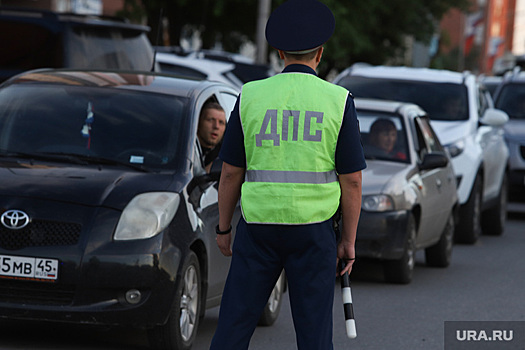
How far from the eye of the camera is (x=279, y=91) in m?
4.80

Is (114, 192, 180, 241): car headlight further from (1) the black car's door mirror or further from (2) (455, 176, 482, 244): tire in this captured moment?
(2) (455, 176, 482, 244): tire

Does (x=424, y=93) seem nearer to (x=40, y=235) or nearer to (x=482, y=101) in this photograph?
(x=482, y=101)

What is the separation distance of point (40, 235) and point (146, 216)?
1.85 feet

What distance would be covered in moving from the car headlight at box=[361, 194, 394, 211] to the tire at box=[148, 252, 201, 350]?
11.2ft

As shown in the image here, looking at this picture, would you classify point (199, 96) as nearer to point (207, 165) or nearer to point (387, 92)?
point (207, 165)

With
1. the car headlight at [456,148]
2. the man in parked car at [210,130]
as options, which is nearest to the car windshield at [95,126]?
the man in parked car at [210,130]

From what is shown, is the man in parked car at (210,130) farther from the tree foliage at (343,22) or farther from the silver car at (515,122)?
the tree foliage at (343,22)

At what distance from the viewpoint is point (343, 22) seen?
1115 inches

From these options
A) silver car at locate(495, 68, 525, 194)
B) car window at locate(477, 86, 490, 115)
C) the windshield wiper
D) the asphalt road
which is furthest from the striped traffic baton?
silver car at locate(495, 68, 525, 194)

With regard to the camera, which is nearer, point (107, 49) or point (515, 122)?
point (107, 49)

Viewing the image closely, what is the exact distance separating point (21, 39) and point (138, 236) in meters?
6.02

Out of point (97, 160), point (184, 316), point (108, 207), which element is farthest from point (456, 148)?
point (108, 207)

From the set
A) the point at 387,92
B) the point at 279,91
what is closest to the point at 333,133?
the point at 279,91

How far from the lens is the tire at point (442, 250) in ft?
39.4
